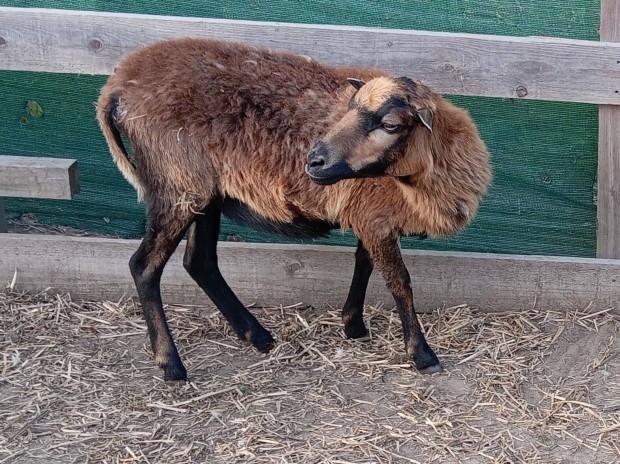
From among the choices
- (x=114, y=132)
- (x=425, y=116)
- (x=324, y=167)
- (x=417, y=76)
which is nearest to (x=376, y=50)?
(x=417, y=76)

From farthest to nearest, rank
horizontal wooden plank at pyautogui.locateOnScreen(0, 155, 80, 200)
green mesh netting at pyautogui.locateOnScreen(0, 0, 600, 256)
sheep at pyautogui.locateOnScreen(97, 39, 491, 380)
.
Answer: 1. green mesh netting at pyautogui.locateOnScreen(0, 0, 600, 256)
2. horizontal wooden plank at pyautogui.locateOnScreen(0, 155, 80, 200)
3. sheep at pyautogui.locateOnScreen(97, 39, 491, 380)

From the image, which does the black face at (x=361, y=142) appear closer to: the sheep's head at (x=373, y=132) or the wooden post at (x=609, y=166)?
the sheep's head at (x=373, y=132)

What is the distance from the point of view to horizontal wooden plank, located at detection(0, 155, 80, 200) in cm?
490

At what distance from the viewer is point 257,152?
4.30 metres

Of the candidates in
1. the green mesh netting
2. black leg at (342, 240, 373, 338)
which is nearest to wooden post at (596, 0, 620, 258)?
the green mesh netting

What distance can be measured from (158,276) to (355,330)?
3.71 ft

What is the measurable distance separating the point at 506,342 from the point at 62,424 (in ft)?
7.63

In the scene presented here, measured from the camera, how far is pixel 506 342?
4.71m

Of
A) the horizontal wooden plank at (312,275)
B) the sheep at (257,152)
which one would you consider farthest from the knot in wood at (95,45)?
the horizontal wooden plank at (312,275)

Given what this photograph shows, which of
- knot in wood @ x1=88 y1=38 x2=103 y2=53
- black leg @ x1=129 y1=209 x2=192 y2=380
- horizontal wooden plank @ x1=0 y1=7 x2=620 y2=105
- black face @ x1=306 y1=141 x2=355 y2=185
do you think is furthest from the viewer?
knot in wood @ x1=88 y1=38 x2=103 y2=53

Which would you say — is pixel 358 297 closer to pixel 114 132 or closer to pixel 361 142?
pixel 361 142

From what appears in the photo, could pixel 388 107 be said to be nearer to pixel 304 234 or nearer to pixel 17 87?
pixel 304 234

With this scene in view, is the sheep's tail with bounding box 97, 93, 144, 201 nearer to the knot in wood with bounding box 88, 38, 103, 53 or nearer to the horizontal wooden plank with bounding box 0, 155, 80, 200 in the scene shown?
the knot in wood with bounding box 88, 38, 103, 53

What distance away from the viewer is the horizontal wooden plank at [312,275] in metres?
4.95
